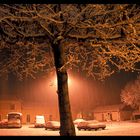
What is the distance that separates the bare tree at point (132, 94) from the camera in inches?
2165

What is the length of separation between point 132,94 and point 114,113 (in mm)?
11928

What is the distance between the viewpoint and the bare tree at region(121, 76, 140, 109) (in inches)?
2165

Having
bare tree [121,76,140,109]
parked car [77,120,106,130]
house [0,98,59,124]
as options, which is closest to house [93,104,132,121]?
bare tree [121,76,140,109]

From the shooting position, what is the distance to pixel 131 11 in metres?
8.90

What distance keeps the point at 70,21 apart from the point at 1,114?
64307 millimetres

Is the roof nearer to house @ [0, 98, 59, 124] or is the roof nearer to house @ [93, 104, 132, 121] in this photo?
house @ [93, 104, 132, 121]

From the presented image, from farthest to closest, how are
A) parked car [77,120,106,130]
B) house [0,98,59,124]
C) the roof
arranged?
house [0,98,59,124] → the roof → parked car [77,120,106,130]

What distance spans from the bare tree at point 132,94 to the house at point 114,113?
6509mm

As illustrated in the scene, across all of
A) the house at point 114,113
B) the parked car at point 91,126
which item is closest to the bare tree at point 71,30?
the parked car at point 91,126

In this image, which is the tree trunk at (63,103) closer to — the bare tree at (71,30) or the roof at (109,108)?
the bare tree at (71,30)

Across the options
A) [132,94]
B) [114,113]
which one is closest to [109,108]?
[114,113]

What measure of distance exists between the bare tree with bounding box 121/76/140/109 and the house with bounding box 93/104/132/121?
6509mm

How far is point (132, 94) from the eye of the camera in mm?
56438
